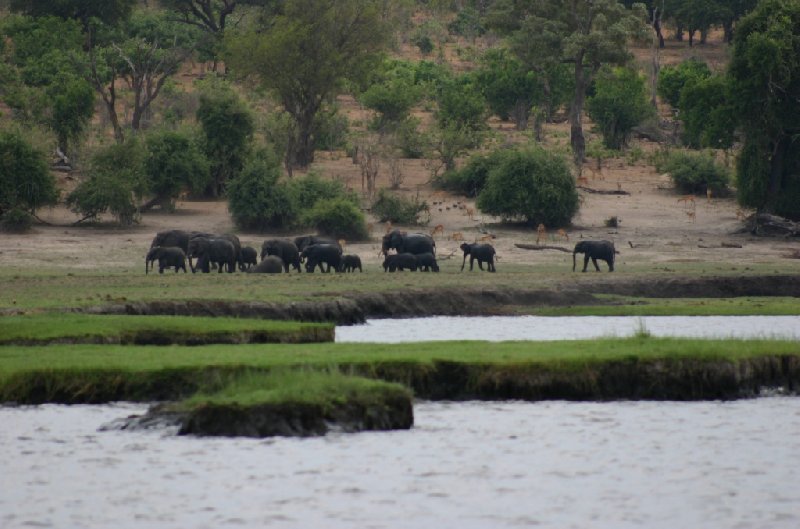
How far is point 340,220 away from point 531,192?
21.1 ft

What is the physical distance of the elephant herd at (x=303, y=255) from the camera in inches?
1490

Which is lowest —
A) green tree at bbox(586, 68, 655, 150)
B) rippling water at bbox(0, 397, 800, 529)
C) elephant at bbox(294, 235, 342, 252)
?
rippling water at bbox(0, 397, 800, 529)

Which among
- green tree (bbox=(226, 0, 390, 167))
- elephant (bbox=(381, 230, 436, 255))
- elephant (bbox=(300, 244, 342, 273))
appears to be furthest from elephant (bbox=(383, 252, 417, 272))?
green tree (bbox=(226, 0, 390, 167))

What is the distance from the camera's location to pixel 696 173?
54.6m

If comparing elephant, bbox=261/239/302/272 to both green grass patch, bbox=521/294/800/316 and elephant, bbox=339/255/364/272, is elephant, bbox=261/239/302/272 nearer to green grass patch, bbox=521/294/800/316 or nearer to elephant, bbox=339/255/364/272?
elephant, bbox=339/255/364/272

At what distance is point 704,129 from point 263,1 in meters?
31.9

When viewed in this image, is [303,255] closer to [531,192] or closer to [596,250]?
[596,250]

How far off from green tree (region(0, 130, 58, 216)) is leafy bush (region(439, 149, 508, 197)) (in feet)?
49.4

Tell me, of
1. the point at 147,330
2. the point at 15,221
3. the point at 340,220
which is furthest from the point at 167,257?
the point at 147,330

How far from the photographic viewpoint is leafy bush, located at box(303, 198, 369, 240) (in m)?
46.0

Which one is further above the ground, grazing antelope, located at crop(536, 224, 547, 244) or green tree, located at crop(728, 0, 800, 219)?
green tree, located at crop(728, 0, 800, 219)

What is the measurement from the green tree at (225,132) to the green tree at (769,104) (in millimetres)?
16735

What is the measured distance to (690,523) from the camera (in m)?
14.5

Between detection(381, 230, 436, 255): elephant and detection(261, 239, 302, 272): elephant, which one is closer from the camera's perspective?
detection(261, 239, 302, 272): elephant
